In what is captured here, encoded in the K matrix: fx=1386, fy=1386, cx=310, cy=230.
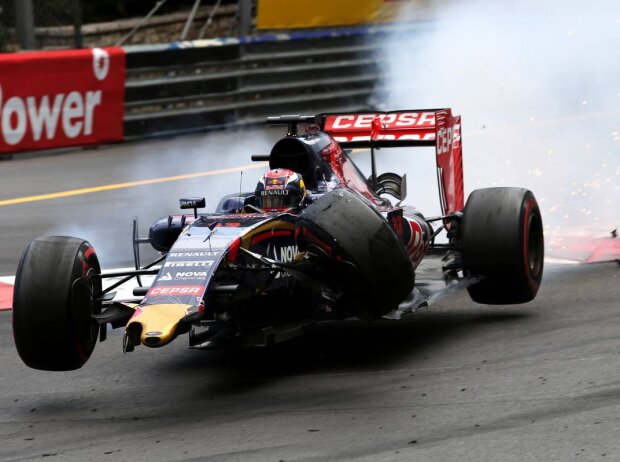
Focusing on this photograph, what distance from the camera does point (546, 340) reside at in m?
7.99

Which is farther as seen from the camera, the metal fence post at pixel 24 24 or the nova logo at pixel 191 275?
the metal fence post at pixel 24 24

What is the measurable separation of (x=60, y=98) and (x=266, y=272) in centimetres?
919

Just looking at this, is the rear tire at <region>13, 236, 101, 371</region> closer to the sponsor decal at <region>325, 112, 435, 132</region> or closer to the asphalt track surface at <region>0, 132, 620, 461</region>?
the asphalt track surface at <region>0, 132, 620, 461</region>

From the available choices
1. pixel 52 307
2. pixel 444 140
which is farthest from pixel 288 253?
pixel 444 140

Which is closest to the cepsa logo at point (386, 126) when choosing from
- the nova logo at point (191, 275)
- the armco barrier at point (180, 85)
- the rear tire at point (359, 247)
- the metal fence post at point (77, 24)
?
the rear tire at point (359, 247)

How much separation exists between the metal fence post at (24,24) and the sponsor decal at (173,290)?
34.1 feet

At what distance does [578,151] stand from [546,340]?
292 inches

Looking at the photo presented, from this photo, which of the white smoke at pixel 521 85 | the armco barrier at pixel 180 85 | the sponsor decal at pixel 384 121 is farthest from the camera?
the armco barrier at pixel 180 85

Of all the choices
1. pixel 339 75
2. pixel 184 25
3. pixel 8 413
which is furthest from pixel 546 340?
pixel 184 25

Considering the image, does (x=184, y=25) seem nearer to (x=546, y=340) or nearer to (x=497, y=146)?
(x=497, y=146)

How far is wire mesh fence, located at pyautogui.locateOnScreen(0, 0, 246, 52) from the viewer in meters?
16.8

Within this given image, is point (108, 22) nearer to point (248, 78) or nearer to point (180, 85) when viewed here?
point (248, 78)

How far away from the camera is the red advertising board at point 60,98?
616 inches

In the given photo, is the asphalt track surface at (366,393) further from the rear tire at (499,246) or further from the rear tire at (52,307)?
the rear tire at (52,307)
